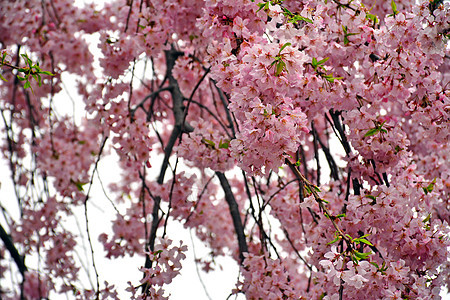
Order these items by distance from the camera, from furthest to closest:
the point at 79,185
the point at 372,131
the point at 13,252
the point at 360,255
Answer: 1. the point at 79,185
2. the point at 13,252
3. the point at 372,131
4. the point at 360,255

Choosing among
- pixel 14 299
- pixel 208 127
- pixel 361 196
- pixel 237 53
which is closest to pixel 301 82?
pixel 237 53

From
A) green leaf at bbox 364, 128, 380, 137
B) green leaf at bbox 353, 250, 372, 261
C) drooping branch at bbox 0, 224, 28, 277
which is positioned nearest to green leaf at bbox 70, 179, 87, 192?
drooping branch at bbox 0, 224, 28, 277

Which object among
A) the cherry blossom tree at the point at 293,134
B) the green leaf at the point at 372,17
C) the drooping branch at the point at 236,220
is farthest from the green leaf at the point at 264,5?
the drooping branch at the point at 236,220

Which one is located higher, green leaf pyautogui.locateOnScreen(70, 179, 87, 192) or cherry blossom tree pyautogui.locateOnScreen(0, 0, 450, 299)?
green leaf pyautogui.locateOnScreen(70, 179, 87, 192)

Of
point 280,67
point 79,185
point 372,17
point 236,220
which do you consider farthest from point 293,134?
point 79,185

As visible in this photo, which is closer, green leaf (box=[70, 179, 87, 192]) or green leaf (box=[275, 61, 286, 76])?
green leaf (box=[275, 61, 286, 76])

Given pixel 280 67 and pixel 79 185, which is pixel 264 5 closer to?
pixel 280 67

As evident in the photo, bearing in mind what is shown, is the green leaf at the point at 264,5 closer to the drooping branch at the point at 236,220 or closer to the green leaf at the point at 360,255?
the green leaf at the point at 360,255

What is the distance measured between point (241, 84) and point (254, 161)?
222 mm

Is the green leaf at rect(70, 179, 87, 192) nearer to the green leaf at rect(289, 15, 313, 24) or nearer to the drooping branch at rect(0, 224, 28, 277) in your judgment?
the drooping branch at rect(0, 224, 28, 277)

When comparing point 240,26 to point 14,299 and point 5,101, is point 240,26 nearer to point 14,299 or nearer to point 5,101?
point 14,299

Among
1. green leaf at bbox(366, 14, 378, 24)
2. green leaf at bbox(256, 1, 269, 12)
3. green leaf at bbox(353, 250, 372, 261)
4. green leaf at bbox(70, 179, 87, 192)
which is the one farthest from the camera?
green leaf at bbox(70, 179, 87, 192)

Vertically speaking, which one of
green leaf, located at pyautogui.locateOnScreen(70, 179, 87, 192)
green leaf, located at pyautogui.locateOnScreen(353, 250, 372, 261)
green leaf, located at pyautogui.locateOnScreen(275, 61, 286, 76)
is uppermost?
green leaf, located at pyautogui.locateOnScreen(70, 179, 87, 192)

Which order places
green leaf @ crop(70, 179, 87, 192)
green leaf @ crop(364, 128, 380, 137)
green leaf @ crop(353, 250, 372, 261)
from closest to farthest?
green leaf @ crop(353, 250, 372, 261) → green leaf @ crop(364, 128, 380, 137) → green leaf @ crop(70, 179, 87, 192)
